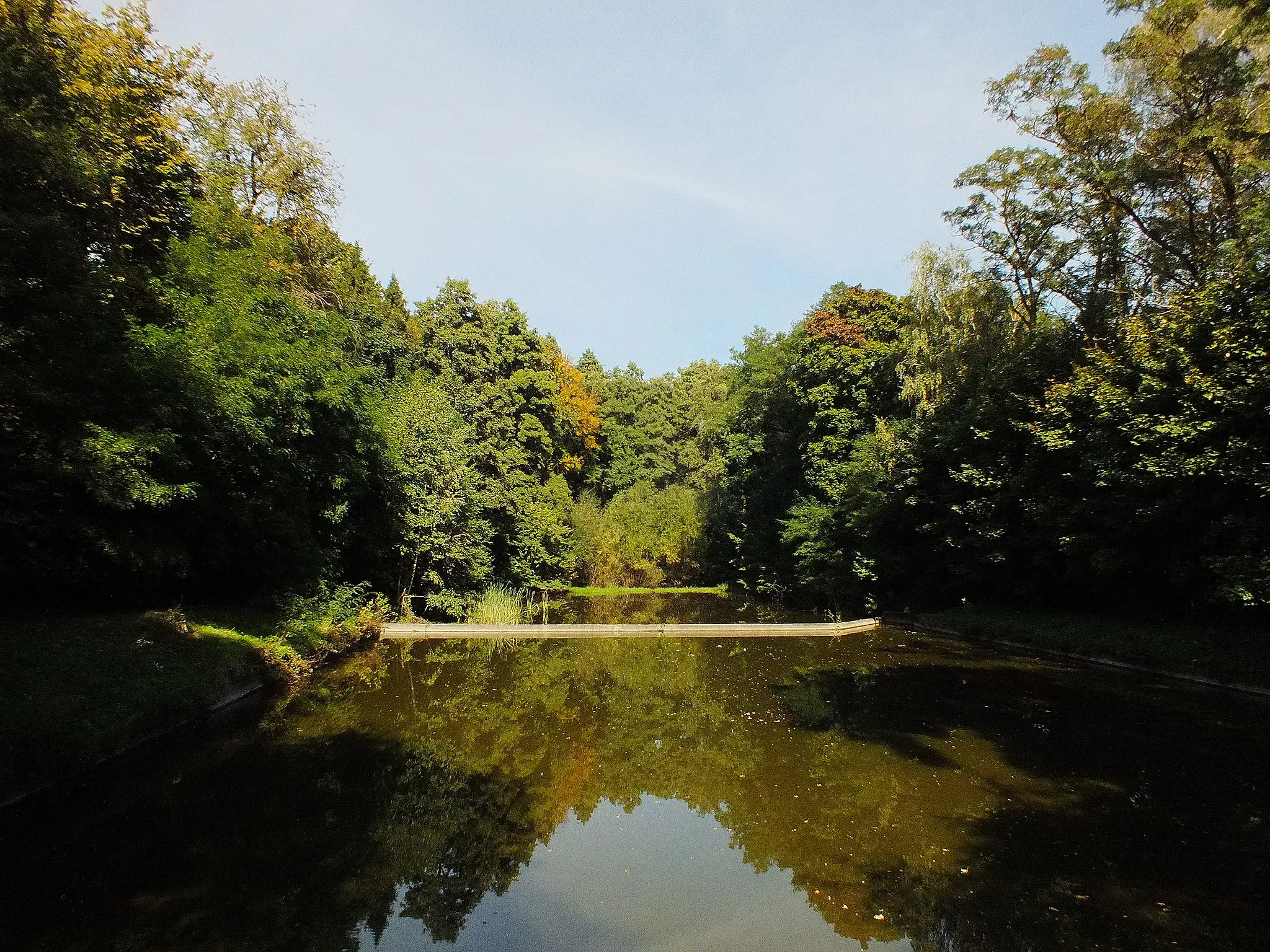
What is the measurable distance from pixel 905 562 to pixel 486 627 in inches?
534

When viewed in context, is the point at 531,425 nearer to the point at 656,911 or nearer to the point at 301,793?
the point at 301,793

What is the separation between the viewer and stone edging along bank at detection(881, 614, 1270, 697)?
1130 cm

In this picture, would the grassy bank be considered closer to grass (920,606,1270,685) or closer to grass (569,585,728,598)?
grass (920,606,1270,685)

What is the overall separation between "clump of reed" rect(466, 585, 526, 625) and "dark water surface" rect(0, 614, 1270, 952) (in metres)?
10.0

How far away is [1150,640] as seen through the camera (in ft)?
43.6

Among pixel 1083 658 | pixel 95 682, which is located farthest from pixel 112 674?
pixel 1083 658

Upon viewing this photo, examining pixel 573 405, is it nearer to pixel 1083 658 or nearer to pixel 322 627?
pixel 322 627

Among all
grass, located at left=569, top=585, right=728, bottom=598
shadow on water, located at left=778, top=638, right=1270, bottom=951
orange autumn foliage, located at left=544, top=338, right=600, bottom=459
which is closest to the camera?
shadow on water, located at left=778, top=638, right=1270, bottom=951

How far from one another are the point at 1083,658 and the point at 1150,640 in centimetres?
141

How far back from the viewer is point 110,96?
11.4 meters

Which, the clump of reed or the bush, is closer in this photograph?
the bush

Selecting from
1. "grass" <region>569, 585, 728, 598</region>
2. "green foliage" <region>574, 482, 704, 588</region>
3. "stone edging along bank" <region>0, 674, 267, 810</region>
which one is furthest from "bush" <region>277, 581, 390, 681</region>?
"green foliage" <region>574, 482, 704, 588</region>

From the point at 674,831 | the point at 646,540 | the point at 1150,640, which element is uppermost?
the point at 646,540

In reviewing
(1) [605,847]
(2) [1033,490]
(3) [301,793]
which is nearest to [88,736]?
(3) [301,793]
